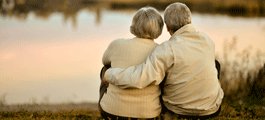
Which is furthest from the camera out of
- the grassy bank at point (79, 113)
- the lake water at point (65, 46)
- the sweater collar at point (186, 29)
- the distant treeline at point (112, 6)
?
the distant treeline at point (112, 6)

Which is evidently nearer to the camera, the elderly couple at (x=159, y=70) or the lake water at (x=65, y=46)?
the elderly couple at (x=159, y=70)

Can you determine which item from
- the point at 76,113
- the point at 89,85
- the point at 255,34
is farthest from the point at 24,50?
the point at 76,113

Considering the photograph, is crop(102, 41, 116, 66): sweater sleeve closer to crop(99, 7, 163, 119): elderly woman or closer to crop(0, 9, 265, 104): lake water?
crop(99, 7, 163, 119): elderly woman

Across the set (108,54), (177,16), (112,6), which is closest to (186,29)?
(177,16)

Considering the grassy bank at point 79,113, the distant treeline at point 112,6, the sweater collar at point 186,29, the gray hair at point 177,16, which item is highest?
the gray hair at point 177,16

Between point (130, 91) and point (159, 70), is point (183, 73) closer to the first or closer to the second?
point (159, 70)

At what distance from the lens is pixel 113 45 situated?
3885mm

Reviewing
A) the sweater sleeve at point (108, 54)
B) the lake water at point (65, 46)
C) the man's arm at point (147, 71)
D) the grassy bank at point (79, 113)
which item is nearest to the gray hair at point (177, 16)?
the man's arm at point (147, 71)

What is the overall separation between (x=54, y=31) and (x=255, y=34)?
147 inches

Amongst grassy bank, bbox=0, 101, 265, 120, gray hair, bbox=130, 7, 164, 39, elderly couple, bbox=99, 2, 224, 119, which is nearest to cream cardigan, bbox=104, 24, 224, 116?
elderly couple, bbox=99, 2, 224, 119

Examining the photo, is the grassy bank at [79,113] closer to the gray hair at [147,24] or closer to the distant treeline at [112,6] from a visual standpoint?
the gray hair at [147,24]

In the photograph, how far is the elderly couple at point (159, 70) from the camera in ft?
12.4

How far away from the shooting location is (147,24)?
3.81 m

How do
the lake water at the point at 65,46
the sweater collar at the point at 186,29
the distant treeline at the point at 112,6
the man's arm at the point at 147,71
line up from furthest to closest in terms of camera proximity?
the distant treeline at the point at 112,6 → the lake water at the point at 65,46 → the sweater collar at the point at 186,29 → the man's arm at the point at 147,71
